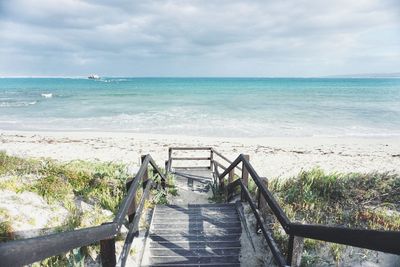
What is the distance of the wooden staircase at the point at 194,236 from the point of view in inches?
171

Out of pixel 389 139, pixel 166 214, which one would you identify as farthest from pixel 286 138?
pixel 166 214

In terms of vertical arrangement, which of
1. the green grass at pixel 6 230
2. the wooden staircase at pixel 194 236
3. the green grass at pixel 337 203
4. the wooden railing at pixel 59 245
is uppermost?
the wooden railing at pixel 59 245

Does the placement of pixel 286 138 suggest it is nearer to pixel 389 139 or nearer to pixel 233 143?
pixel 233 143

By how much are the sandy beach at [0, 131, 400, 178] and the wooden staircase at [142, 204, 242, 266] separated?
826cm

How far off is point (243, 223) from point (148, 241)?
5.20 feet

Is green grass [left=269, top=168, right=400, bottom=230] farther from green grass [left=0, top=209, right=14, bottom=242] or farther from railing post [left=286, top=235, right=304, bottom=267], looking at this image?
green grass [left=0, top=209, right=14, bottom=242]

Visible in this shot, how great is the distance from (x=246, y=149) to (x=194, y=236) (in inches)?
558

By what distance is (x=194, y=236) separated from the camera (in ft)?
16.2

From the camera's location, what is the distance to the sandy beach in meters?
15.6

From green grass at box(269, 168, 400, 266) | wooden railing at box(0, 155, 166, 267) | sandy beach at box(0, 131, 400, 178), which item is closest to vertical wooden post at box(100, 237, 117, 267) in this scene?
wooden railing at box(0, 155, 166, 267)

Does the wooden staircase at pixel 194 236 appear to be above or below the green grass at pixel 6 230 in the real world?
below

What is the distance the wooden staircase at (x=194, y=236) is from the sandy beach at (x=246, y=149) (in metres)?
8.26

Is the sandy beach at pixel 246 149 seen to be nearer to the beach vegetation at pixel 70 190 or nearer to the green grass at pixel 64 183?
the green grass at pixel 64 183

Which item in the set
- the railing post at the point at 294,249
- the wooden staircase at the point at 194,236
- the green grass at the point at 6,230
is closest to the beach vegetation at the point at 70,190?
the green grass at the point at 6,230
